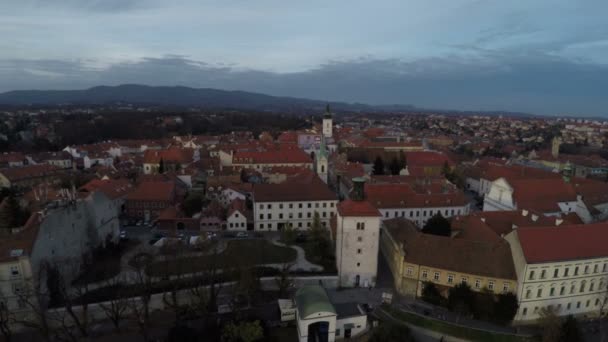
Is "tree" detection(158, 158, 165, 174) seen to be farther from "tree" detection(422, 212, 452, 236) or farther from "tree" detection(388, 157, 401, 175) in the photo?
"tree" detection(422, 212, 452, 236)

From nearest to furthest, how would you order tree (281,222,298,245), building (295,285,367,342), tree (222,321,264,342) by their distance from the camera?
tree (222,321,264,342)
building (295,285,367,342)
tree (281,222,298,245)

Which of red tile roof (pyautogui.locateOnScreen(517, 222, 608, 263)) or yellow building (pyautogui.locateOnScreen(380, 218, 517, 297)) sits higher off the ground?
red tile roof (pyautogui.locateOnScreen(517, 222, 608, 263))

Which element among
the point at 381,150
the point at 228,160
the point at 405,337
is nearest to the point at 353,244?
the point at 405,337

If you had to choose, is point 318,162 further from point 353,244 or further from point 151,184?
point 353,244

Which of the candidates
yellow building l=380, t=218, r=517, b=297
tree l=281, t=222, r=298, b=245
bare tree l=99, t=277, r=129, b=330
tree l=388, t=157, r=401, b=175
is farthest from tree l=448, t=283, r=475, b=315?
tree l=388, t=157, r=401, b=175

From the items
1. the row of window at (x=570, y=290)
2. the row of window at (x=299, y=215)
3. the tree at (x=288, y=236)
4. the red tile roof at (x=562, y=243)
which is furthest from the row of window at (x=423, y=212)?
the row of window at (x=570, y=290)

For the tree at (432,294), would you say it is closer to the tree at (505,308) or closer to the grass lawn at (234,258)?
the tree at (505,308)
